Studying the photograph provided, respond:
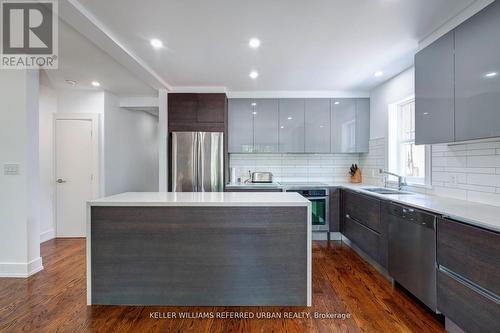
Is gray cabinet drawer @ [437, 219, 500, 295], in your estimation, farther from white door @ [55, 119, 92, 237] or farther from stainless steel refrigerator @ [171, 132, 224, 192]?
white door @ [55, 119, 92, 237]

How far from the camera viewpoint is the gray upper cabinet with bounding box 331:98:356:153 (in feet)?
14.4

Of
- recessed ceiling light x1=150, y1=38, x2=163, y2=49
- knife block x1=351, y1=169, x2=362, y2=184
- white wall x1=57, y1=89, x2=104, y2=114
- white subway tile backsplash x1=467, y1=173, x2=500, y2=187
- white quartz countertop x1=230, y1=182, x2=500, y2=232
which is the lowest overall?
white quartz countertop x1=230, y1=182, x2=500, y2=232

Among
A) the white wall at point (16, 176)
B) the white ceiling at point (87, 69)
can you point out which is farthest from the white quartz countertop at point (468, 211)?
the white wall at point (16, 176)

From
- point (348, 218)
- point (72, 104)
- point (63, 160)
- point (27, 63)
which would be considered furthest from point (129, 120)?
point (348, 218)

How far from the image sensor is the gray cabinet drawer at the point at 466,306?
1.51 meters

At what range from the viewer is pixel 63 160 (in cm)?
436

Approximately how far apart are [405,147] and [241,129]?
247 centimetres

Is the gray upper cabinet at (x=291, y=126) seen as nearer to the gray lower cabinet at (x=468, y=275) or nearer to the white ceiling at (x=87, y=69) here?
the white ceiling at (x=87, y=69)

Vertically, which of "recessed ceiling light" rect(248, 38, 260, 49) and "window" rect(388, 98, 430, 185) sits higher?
"recessed ceiling light" rect(248, 38, 260, 49)

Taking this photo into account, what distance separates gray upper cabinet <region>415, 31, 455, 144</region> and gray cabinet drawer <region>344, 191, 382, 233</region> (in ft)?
2.81

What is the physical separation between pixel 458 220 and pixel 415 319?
918mm

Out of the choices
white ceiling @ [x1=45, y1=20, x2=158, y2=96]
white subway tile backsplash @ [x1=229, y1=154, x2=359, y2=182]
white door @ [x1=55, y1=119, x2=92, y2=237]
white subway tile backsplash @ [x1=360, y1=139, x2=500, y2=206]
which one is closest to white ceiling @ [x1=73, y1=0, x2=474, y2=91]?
white ceiling @ [x1=45, y1=20, x2=158, y2=96]

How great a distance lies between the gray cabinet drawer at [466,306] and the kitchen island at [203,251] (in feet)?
3.14

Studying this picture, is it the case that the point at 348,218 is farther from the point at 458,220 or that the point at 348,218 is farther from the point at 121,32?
the point at 121,32
